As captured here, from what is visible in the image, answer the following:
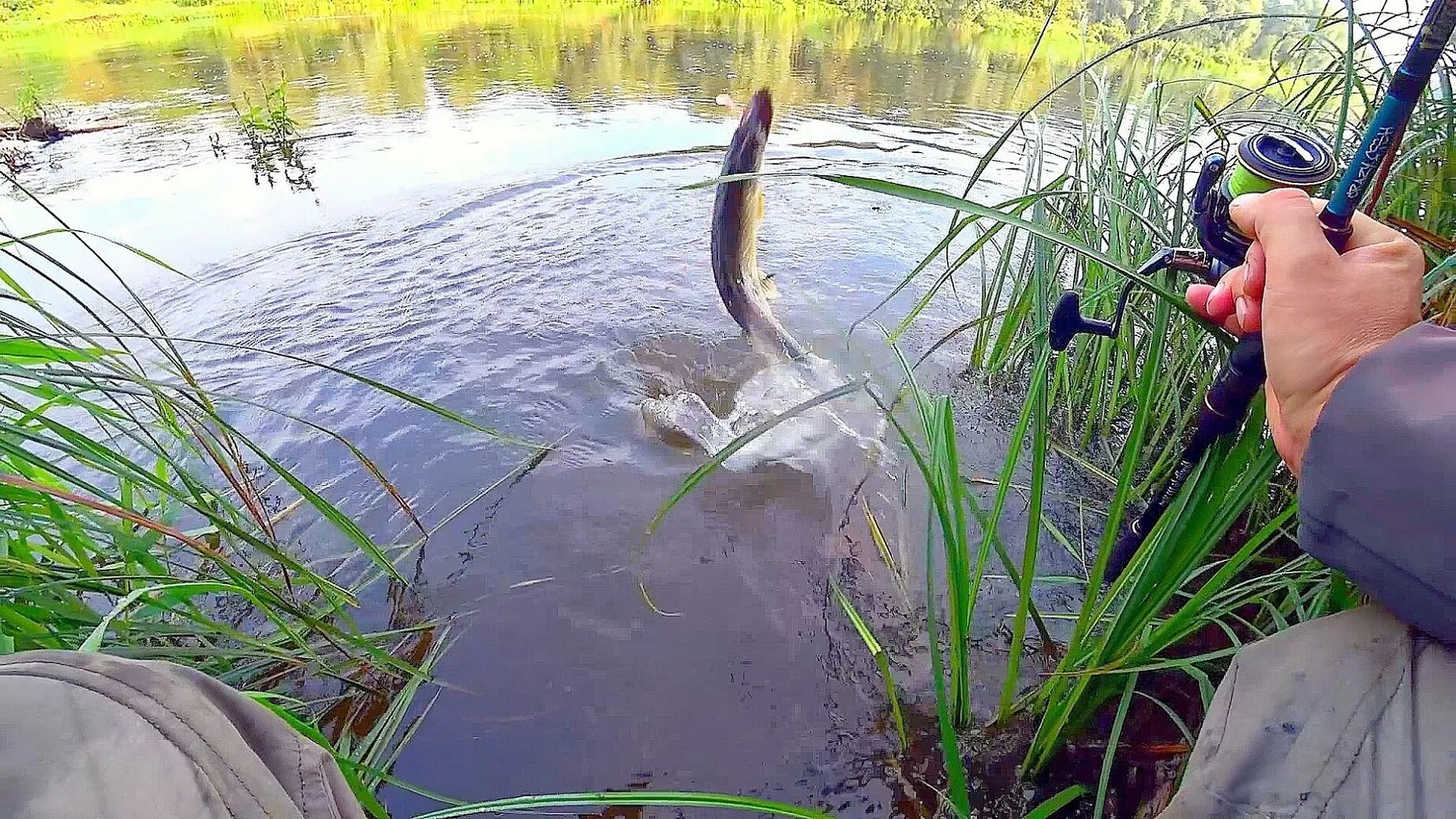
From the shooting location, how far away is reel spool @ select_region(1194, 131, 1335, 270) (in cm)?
109

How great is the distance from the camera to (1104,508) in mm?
2379

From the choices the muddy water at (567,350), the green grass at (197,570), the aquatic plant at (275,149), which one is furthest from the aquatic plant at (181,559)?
the aquatic plant at (275,149)

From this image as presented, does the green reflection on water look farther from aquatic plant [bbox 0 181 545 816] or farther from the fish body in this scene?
aquatic plant [bbox 0 181 545 816]

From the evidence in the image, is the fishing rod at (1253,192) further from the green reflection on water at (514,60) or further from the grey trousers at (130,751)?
the green reflection on water at (514,60)

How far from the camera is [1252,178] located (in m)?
1.11

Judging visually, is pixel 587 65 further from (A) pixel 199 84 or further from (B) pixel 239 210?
(B) pixel 239 210

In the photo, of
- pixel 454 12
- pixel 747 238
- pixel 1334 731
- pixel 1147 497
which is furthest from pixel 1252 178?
pixel 454 12

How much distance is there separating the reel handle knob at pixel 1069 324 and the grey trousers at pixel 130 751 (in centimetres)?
132

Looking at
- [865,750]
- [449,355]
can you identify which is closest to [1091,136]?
[865,750]

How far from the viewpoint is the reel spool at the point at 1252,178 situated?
1094 mm

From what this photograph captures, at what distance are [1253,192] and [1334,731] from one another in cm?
81

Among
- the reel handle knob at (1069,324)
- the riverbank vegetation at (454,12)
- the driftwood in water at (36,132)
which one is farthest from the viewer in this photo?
the riverbank vegetation at (454,12)

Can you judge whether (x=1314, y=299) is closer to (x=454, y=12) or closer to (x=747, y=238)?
(x=747, y=238)

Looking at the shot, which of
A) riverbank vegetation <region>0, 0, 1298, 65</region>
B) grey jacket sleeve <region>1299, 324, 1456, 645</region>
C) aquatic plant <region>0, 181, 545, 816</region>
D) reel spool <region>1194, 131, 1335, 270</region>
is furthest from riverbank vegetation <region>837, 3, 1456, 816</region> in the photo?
riverbank vegetation <region>0, 0, 1298, 65</region>
